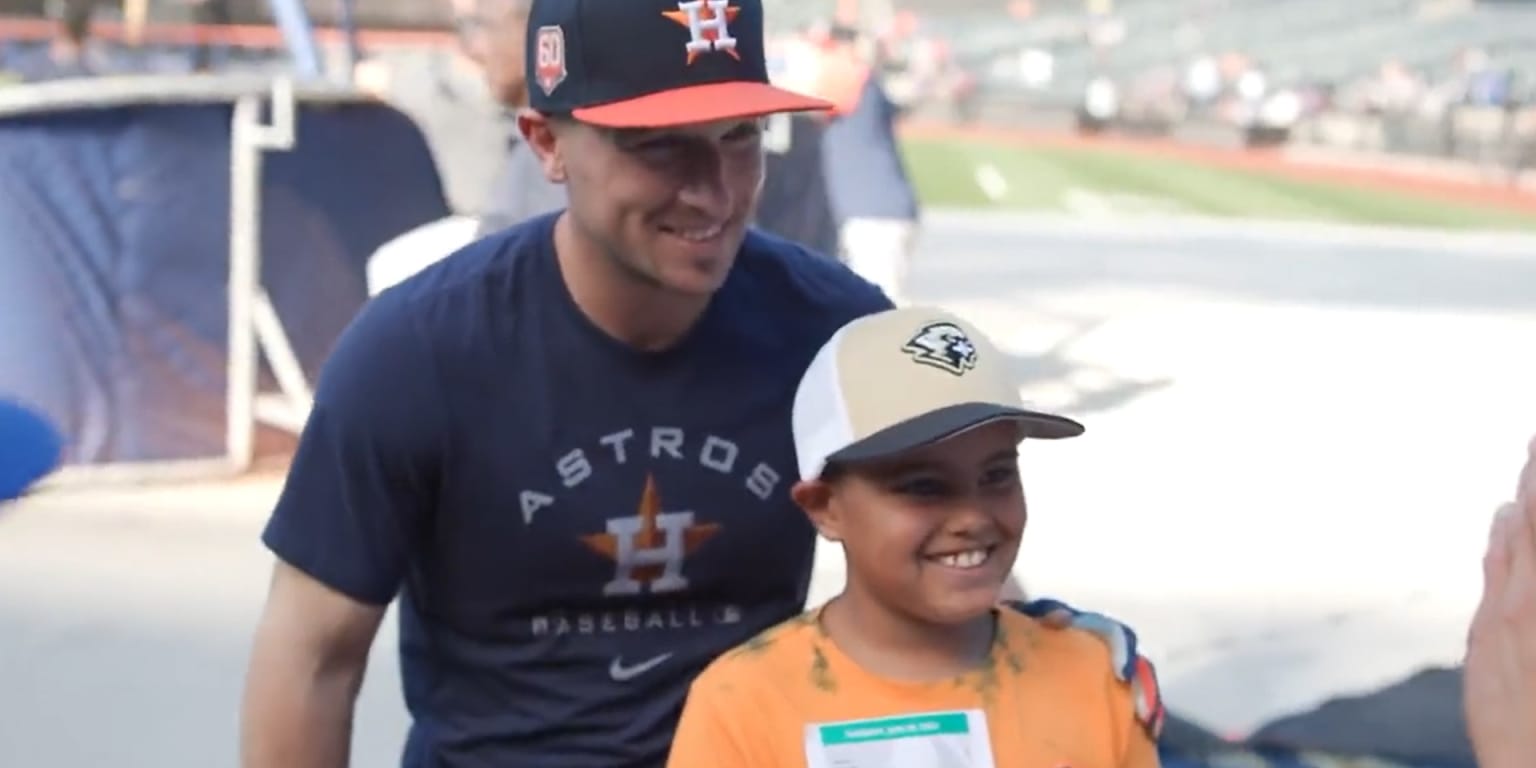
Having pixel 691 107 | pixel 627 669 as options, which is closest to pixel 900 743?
pixel 627 669

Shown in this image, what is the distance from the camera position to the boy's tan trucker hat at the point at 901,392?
197 cm

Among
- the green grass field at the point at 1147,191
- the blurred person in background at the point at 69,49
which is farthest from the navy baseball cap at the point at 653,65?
the green grass field at the point at 1147,191

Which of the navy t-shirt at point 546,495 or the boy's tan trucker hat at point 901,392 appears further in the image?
the navy t-shirt at point 546,495

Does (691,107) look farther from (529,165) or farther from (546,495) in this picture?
(529,165)

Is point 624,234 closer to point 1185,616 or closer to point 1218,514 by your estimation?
point 1185,616

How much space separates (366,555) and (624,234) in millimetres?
425

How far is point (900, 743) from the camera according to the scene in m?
1.96

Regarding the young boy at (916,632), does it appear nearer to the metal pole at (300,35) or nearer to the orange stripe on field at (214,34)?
the metal pole at (300,35)

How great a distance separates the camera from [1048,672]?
80.5 inches

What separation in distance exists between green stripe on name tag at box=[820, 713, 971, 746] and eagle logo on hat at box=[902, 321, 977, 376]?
340 mm

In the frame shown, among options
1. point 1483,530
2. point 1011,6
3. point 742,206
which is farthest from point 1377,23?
point 742,206

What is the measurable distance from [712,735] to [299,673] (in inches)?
17.8

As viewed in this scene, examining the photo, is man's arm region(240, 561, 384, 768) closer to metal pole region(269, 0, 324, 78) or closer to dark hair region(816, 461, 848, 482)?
dark hair region(816, 461, 848, 482)

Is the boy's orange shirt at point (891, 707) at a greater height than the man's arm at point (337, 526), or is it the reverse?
the man's arm at point (337, 526)
